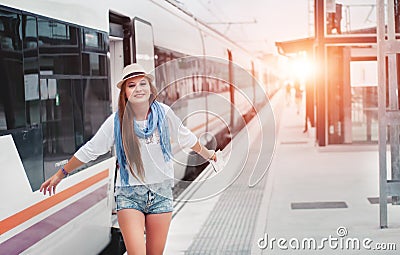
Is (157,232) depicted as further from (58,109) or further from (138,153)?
(58,109)

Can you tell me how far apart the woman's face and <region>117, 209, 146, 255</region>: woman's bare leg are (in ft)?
2.19

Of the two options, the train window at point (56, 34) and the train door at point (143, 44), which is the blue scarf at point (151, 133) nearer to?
the train window at point (56, 34)

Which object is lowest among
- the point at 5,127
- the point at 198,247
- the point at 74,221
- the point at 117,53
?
the point at 198,247

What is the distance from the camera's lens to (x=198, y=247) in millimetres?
6480

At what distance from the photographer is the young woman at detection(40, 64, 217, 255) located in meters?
4.27

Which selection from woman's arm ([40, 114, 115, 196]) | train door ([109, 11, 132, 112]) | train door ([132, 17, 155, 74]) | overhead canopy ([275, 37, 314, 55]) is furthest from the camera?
overhead canopy ([275, 37, 314, 55])

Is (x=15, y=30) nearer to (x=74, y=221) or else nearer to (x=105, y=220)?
(x=74, y=221)

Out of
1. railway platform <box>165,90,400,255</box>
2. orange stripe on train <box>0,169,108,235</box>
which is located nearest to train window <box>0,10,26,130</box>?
orange stripe on train <box>0,169,108,235</box>

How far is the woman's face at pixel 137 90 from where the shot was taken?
4266 millimetres

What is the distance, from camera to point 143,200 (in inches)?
171

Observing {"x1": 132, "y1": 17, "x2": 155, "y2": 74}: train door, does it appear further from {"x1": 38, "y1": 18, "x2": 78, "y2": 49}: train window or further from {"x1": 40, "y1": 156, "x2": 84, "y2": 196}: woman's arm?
{"x1": 40, "y1": 156, "x2": 84, "y2": 196}: woman's arm

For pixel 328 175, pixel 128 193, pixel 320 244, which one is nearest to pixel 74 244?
pixel 128 193

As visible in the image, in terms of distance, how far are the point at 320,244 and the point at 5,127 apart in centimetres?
342

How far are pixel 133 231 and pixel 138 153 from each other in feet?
1.55
